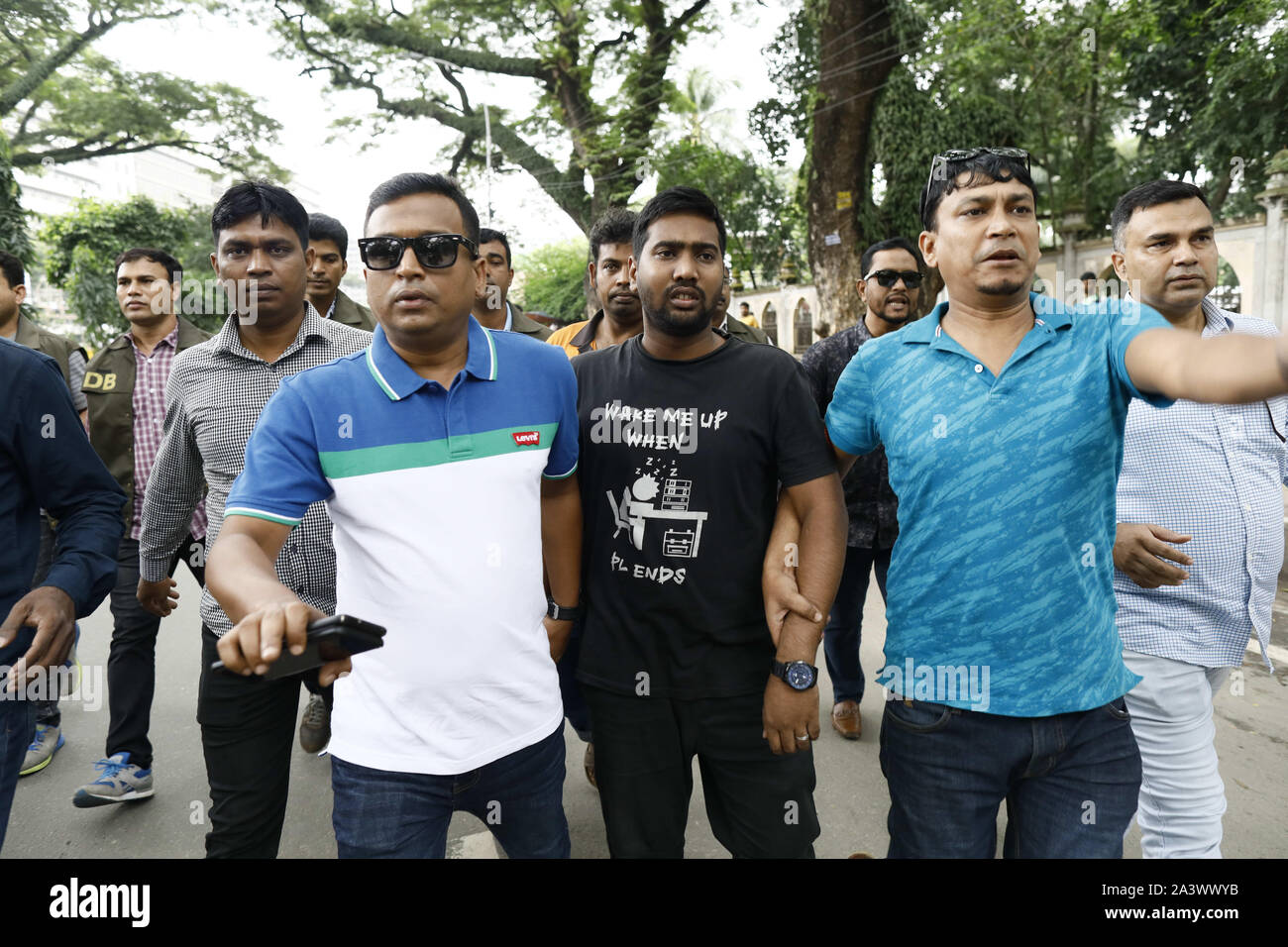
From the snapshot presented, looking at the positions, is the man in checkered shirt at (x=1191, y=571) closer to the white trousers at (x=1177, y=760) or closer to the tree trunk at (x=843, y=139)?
the white trousers at (x=1177, y=760)

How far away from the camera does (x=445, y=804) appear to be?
1873 mm

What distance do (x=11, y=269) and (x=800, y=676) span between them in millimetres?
4721

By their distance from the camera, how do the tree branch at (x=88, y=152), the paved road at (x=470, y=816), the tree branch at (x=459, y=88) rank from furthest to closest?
the tree branch at (x=459, y=88) < the tree branch at (x=88, y=152) < the paved road at (x=470, y=816)

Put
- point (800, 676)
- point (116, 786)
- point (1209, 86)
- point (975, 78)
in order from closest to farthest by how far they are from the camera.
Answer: point (800, 676) → point (116, 786) → point (975, 78) → point (1209, 86)

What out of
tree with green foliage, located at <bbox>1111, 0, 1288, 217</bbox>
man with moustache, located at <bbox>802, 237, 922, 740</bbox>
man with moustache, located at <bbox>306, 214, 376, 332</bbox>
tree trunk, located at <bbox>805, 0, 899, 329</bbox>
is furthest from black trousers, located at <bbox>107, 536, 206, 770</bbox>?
tree with green foliage, located at <bbox>1111, 0, 1288, 217</bbox>

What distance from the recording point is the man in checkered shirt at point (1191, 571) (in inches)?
91.2

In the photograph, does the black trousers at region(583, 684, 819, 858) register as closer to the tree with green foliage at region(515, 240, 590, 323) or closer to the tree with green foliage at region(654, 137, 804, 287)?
the tree with green foliage at region(654, 137, 804, 287)

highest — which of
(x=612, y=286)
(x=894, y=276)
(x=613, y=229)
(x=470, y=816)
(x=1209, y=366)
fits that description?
(x=613, y=229)

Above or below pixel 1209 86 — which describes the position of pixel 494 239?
below

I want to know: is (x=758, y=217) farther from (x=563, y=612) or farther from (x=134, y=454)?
(x=563, y=612)

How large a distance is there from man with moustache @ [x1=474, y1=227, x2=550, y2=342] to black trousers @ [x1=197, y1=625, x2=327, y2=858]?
260cm

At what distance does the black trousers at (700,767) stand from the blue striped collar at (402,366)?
923mm

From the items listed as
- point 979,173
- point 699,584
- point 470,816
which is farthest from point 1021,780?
point 470,816

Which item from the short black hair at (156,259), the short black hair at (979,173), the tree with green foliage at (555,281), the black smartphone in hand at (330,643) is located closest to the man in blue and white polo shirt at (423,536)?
the black smartphone in hand at (330,643)
